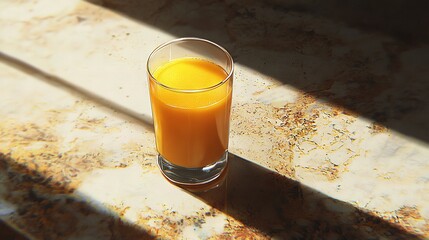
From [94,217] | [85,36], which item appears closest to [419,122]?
[94,217]

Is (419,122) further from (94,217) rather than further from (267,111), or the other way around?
(94,217)

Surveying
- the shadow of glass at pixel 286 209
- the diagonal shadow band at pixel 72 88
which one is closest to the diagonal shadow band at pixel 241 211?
the shadow of glass at pixel 286 209

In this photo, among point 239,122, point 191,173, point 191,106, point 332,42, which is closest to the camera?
point 191,106

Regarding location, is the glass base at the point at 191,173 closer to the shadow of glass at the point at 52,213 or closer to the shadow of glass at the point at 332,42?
the shadow of glass at the point at 52,213

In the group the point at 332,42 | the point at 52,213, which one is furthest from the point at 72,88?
the point at 332,42

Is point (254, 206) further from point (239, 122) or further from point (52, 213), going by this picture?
point (52, 213)

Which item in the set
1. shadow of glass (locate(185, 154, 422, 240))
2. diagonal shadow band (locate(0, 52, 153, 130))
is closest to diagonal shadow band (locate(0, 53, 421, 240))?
shadow of glass (locate(185, 154, 422, 240))

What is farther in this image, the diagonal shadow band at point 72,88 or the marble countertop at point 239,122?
the diagonal shadow band at point 72,88

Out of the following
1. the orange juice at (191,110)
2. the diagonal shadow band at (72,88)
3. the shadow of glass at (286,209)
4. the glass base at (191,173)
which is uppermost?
the orange juice at (191,110)
